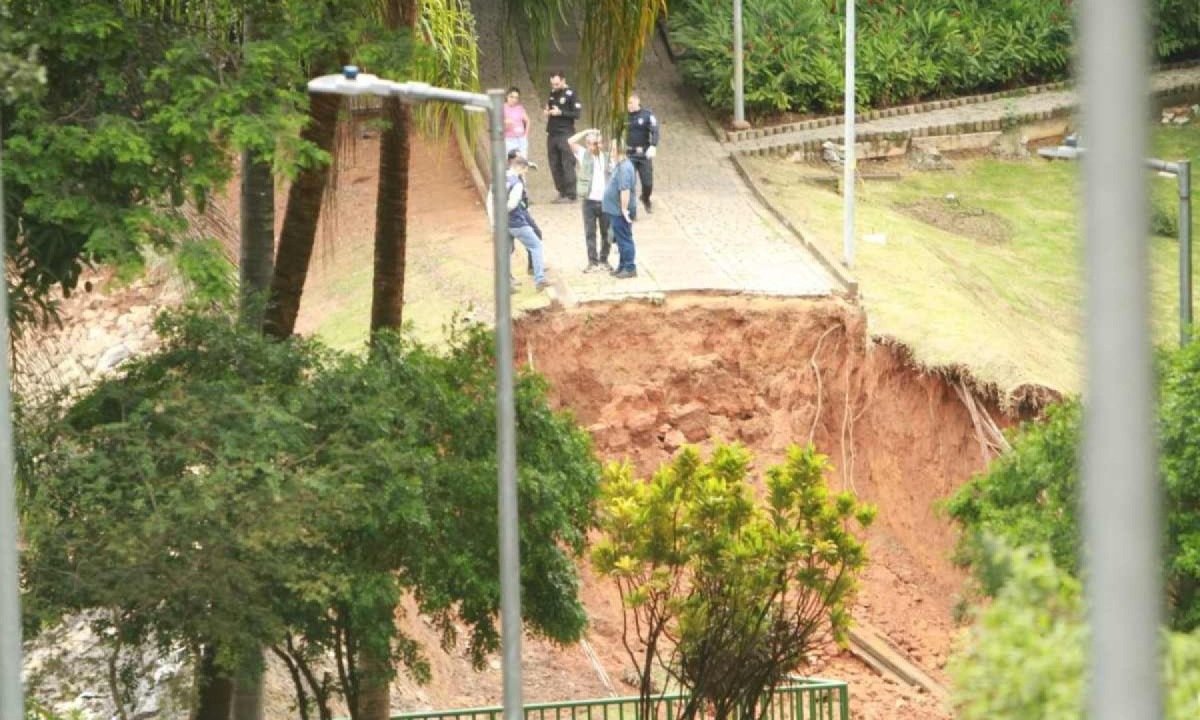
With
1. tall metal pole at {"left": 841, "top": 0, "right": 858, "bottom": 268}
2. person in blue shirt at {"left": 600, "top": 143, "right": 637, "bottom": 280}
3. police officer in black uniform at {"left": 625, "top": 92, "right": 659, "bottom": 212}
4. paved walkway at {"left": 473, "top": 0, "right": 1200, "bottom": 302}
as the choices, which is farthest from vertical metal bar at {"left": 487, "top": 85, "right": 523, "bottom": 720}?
tall metal pole at {"left": 841, "top": 0, "right": 858, "bottom": 268}

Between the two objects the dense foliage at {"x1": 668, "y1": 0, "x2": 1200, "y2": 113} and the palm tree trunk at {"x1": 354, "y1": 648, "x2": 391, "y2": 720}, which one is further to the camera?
the dense foliage at {"x1": 668, "y1": 0, "x2": 1200, "y2": 113}

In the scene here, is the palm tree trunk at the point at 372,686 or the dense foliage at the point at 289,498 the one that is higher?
the dense foliage at the point at 289,498

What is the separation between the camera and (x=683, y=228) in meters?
27.6

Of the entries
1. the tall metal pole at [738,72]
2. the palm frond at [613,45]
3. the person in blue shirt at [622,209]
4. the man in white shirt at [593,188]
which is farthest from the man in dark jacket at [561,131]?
the palm frond at [613,45]

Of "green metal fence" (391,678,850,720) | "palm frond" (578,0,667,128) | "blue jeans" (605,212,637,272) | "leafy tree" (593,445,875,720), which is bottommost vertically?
"green metal fence" (391,678,850,720)

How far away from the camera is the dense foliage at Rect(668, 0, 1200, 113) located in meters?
34.2

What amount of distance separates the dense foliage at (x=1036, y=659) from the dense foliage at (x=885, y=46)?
2644cm

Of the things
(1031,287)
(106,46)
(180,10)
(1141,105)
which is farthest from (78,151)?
(1031,287)

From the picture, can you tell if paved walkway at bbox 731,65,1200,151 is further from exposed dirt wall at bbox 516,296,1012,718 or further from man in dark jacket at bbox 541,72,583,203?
exposed dirt wall at bbox 516,296,1012,718

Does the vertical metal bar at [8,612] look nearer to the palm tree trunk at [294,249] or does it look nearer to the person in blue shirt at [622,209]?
the palm tree trunk at [294,249]

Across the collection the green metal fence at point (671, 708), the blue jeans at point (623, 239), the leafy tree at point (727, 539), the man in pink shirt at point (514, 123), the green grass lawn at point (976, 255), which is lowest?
the green metal fence at point (671, 708)

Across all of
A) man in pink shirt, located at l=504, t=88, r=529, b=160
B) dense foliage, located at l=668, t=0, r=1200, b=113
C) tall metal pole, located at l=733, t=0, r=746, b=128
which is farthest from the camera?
dense foliage, located at l=668, t=0, r=1200, b=113

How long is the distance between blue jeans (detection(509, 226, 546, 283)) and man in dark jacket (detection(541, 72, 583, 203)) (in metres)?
→ 2.77

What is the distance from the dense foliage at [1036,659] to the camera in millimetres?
7168
